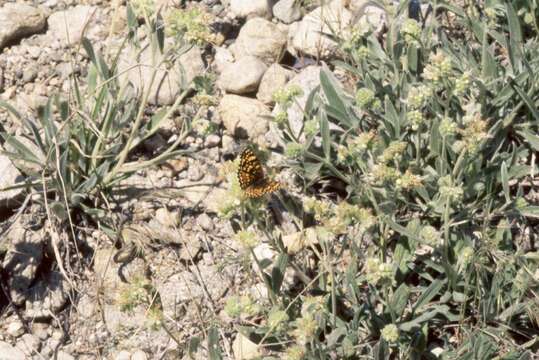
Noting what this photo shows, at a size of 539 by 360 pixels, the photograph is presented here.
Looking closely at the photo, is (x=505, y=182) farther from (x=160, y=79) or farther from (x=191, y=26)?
(x=160, y=79)

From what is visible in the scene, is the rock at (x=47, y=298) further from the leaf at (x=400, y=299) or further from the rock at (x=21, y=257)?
the leaf at (x=400, y=299)

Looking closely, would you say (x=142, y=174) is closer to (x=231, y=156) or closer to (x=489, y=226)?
(x=231, y=156)

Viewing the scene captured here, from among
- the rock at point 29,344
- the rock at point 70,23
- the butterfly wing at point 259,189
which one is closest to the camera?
the butterfly wing at point 259,189

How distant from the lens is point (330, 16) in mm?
5039

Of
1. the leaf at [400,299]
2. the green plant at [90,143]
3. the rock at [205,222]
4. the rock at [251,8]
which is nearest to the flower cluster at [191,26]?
the green plant at [90,143]

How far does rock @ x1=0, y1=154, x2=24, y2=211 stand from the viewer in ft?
Answer: 13.6

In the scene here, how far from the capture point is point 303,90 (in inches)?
180

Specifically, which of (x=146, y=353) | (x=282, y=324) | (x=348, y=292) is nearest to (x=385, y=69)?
(x=348, y=292)

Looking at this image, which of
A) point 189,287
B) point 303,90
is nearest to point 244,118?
point 303,90

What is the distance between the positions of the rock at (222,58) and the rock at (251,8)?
291mm

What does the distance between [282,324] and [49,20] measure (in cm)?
277

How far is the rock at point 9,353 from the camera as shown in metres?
3.87

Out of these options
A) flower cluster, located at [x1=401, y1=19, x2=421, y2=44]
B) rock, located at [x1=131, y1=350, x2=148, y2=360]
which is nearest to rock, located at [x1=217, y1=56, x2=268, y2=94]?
flower cluster, located at [x1=401, y1=19, x2=421, y2=44]

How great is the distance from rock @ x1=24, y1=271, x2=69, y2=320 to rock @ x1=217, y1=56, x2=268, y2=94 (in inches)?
59.3
